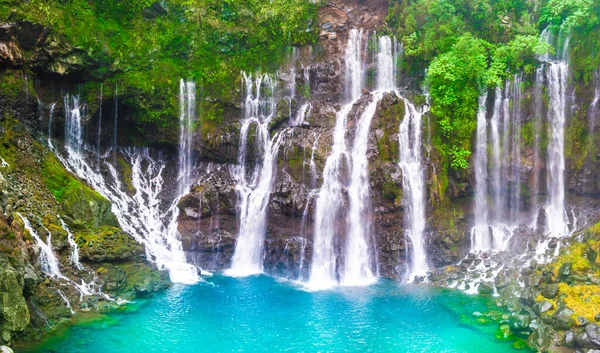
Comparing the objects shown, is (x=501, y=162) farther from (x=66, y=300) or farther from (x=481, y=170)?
(x=66, y=300)

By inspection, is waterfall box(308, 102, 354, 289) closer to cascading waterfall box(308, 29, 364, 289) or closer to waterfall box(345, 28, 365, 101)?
cascading waterfall box(308, 29, 364, 289)

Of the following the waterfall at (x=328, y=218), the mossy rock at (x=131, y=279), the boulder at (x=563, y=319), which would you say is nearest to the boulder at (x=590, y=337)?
the boulder at (x=563, y=319)

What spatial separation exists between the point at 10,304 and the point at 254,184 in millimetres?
14412

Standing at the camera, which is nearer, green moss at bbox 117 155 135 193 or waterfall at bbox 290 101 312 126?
green moss at bbox 117 155 135 193

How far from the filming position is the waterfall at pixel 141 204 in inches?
902

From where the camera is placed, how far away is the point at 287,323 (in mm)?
17422

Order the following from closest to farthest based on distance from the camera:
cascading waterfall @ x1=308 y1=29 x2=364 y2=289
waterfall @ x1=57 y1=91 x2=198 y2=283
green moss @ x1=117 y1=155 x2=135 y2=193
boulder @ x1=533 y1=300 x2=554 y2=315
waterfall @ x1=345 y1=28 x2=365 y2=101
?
boulder @ x1=533 y1=300 x2=554 y2=315, cascading waterfall @ x1=308 y1=29 x2=364 y2=289, waterfall @ x1=57 y1=91 x2=198 y2=283, green moss @ x1=117 y1=155 x2=135 y2=193, waterfall @ x1=345 y1=28 x2=365 y2=101

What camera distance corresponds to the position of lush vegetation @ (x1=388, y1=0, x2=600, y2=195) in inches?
917

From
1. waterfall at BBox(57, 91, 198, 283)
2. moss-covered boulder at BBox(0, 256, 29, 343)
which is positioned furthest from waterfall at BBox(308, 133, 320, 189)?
moss-covered boulder at BBox(0, 256, 29, 343)

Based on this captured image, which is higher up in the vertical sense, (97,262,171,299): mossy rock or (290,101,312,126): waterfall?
(290,101,312,126): waterfall

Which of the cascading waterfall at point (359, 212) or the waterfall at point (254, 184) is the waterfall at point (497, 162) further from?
the waterfall at point (254, 184)

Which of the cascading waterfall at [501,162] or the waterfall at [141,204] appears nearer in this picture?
the waterfall at [141,204]

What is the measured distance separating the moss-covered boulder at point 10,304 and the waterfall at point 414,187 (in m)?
16.2

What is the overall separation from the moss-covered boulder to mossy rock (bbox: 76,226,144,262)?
5867 mm
